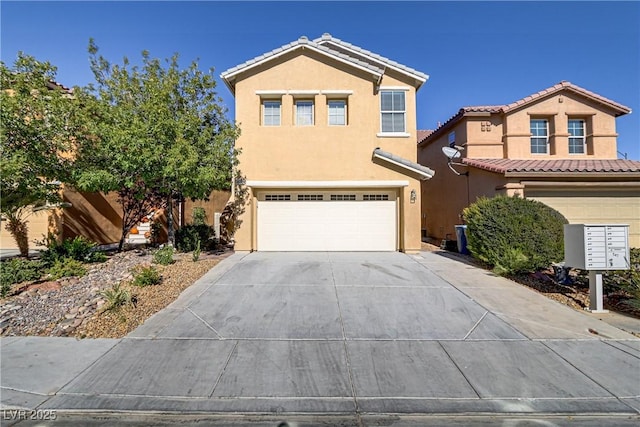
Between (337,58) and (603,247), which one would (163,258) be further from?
(603,247)

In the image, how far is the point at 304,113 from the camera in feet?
40.9

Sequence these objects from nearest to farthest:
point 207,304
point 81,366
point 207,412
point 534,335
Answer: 1. point 207,412
2. point 81,366
3. point 534,335
4. point 207,304

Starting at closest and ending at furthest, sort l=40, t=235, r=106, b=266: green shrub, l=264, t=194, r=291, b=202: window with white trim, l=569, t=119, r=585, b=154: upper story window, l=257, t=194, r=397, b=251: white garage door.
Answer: l=40, t=235, r=106, b=266: green shrub, l=257, t=194, r=397, b=251: white garage door, l=264, t=194, r=291, b=202: window with white trim, l=569, t=119, r=585, b=154: upper story window

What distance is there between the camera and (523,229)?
27.4 ft

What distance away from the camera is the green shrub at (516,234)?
8102mm

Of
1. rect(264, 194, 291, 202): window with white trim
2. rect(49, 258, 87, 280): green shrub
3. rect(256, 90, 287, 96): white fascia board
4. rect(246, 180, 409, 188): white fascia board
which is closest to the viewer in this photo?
rect(49, 258, 87, 280): green shrub

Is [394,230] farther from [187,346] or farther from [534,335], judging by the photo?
[187,346]

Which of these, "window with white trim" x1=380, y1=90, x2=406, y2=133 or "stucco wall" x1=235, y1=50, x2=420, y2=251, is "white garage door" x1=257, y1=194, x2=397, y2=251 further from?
"window with white trim" x1=380, y1=90, x2=406, y2=133

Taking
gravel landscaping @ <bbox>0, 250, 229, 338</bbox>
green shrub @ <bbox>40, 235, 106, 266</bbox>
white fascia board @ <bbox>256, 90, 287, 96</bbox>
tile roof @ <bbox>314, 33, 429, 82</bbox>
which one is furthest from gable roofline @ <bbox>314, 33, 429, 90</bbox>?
green shrub @ <bbox>40, 235, 106, 266</bbox>

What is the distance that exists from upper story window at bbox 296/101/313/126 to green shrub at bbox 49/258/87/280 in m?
8.38

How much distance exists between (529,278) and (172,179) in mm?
10781

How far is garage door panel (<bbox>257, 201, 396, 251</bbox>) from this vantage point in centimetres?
1234

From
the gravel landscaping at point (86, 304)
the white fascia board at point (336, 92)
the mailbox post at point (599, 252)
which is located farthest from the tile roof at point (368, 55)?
the gravel landscaping at point (86, 304)

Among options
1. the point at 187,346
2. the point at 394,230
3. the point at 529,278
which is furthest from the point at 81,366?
the point at 394,230
